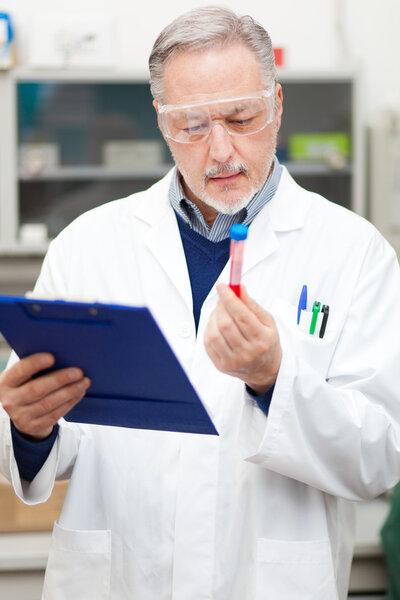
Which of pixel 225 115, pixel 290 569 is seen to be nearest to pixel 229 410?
pixel 290 569

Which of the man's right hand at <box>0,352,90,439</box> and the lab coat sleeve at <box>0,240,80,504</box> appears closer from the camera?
the man's right hand at <box>0,352,90,439</box>

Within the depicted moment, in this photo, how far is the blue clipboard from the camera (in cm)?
96

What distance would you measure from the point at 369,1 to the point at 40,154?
4.96 feet

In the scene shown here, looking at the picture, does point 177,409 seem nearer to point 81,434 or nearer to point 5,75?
point 81,434

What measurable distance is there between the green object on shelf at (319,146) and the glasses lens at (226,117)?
77.4 inches

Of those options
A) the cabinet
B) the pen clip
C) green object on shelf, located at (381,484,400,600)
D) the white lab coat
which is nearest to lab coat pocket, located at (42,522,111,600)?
the white lab coat

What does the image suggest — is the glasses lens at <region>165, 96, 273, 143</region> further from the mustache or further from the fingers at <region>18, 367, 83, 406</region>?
the fingers at <region>18, 367, 83, 406</region>

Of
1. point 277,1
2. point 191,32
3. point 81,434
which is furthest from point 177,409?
point 277,1

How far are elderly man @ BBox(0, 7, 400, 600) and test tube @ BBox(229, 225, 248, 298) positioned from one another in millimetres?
177

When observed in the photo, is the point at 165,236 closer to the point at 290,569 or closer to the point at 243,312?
the point at 243,312

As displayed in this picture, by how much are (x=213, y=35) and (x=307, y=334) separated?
495 millimetres

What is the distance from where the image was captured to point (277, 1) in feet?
11.1

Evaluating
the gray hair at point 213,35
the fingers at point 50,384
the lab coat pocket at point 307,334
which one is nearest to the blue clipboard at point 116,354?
the fingers at point 50,384

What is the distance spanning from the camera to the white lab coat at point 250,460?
1.19m
